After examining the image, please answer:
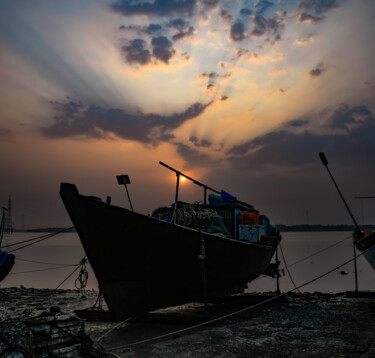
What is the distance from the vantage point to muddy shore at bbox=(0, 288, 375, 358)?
6422 millimetres

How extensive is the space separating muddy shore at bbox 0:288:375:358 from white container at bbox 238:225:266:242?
2.00 m

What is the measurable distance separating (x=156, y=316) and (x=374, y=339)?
5072mm

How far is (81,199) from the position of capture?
7812mm

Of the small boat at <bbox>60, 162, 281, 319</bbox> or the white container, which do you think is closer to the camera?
the small boat at <bbox>60, 162, 281, 319</bbox>

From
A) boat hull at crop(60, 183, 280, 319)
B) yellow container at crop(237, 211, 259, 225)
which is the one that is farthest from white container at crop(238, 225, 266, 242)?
boat hull at crop(60, 183, 280, 319)

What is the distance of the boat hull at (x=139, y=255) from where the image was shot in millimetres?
7961

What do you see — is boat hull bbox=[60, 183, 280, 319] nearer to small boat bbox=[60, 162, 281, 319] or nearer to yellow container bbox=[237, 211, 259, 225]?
small boat bbox=[60, 162, 281, 319]

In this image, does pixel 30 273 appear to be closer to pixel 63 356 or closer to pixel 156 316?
pixel 156 316

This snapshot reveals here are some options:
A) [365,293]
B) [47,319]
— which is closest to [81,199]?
[47,319]

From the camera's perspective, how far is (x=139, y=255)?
8352 millimetres

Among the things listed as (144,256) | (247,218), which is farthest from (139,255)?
(247,218)

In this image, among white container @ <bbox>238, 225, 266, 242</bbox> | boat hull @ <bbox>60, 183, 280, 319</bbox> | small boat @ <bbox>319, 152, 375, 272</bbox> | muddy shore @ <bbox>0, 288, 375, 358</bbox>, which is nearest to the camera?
muddy shore @ <bbox>0, 288, 375, 358</bbox>

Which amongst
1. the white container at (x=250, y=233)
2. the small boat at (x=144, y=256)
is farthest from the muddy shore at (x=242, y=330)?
the white container at (x=250, y=233)

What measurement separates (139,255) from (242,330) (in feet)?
9.75
